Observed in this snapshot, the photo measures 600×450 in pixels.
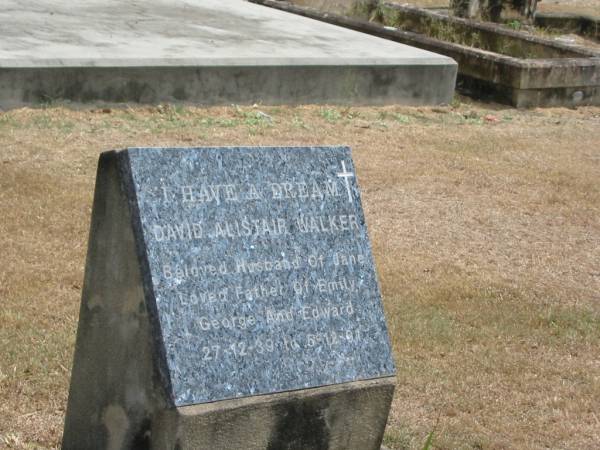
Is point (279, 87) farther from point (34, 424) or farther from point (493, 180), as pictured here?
point (34, 424)

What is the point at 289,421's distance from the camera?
Result: 3240mm

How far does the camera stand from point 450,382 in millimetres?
4539

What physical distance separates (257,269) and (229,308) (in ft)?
0.52

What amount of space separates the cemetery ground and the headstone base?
0.65 m

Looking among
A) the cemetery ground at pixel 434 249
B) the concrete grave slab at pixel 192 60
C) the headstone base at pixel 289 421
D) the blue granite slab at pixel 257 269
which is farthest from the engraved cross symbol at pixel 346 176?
the concrete grave slab at pixel 192 60

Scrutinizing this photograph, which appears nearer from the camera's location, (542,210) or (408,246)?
(408,246)

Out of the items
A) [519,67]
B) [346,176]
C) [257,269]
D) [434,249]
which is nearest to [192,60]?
[434,249]

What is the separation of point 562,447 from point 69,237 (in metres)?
2.96

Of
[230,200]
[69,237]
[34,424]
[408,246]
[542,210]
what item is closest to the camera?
[230,200]

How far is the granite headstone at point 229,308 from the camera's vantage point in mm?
3070

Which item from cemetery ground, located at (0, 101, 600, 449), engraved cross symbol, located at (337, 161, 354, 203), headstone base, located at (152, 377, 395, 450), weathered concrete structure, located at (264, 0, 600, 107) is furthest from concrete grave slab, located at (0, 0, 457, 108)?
headstone base, located at (152, 377, 395, 450)

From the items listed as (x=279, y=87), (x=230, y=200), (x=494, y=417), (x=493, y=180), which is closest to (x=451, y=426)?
(x=494, y=417)

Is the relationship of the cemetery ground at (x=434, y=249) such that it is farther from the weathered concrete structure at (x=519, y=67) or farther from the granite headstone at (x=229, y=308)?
the granite headstone at (x=229, y=308)

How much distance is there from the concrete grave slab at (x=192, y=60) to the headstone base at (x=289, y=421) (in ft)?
16.7
